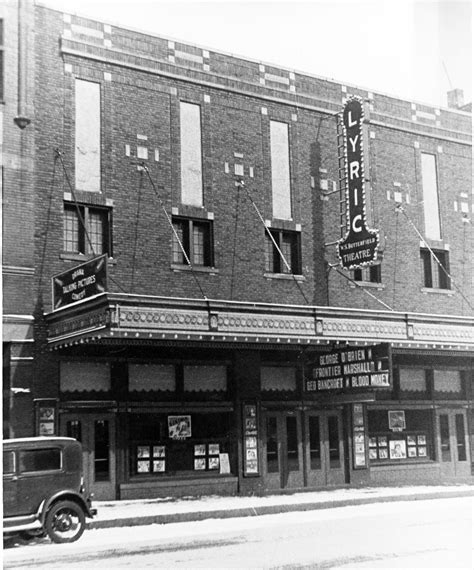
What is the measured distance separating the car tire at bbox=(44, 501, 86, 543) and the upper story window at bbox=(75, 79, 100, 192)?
332 inches

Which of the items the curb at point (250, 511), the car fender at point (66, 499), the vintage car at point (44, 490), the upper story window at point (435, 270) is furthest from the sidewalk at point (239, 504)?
the upper story window at point (435, 270)

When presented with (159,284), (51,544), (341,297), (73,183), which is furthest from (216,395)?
(51,544)

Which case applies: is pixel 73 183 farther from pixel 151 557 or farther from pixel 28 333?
pixel 151 557

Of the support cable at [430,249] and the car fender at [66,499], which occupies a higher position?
the support cable at [430,249]

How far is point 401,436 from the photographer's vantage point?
84.5 feet

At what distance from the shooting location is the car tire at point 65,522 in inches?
573

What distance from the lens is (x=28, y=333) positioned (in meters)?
18.9

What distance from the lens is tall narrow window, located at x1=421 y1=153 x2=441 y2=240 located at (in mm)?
26938

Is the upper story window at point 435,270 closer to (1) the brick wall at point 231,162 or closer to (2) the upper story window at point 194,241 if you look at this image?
(1) the brick wall at point 231,162

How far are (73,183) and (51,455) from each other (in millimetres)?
7534

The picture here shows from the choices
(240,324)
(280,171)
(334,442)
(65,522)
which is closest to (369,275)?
(280,171)

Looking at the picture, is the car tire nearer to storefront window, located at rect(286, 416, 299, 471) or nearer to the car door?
the car door

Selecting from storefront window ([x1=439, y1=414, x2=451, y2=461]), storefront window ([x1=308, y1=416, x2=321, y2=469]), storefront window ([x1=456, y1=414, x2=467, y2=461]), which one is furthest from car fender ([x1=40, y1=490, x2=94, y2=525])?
storefront window ([x1=456, y1=414, x2=467, y2=461])

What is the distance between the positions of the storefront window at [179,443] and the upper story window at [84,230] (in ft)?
14.2
